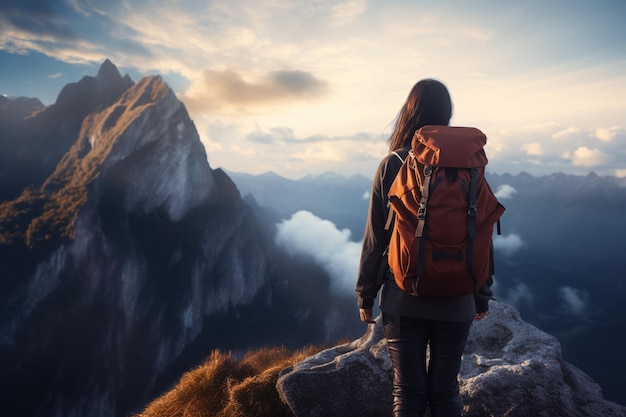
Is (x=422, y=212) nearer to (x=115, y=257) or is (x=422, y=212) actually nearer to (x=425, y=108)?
(x=425, y=108)

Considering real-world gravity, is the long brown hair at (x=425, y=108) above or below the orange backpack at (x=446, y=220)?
above

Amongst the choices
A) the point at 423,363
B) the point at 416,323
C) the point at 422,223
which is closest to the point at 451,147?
the point at 422,223

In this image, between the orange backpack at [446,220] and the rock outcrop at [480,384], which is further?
the rock outcrop at [480,384]

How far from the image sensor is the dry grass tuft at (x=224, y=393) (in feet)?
19.7

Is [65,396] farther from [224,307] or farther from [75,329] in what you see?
[224,307]

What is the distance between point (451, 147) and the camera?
121 inches

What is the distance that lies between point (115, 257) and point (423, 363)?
128 metres

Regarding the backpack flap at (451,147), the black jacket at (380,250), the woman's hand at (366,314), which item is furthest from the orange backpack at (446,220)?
the woman's hand at (366,314)

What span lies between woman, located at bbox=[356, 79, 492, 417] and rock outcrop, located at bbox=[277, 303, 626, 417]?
8.96ft

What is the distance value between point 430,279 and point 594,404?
4947 millimetres

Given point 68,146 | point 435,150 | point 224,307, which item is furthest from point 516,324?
point 68,146

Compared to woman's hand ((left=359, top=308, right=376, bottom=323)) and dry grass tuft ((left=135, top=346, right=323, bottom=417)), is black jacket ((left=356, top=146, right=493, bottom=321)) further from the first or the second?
dry grass tuft ((left=135, top=346, right=323, bottom=417))

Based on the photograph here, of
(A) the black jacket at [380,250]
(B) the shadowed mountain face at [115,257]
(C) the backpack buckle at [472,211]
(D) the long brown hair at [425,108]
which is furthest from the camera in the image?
(B) the shadowed mountain face at [115,257]

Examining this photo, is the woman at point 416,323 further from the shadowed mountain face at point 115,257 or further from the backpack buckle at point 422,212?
the shadowed mountain face at point 115,257
